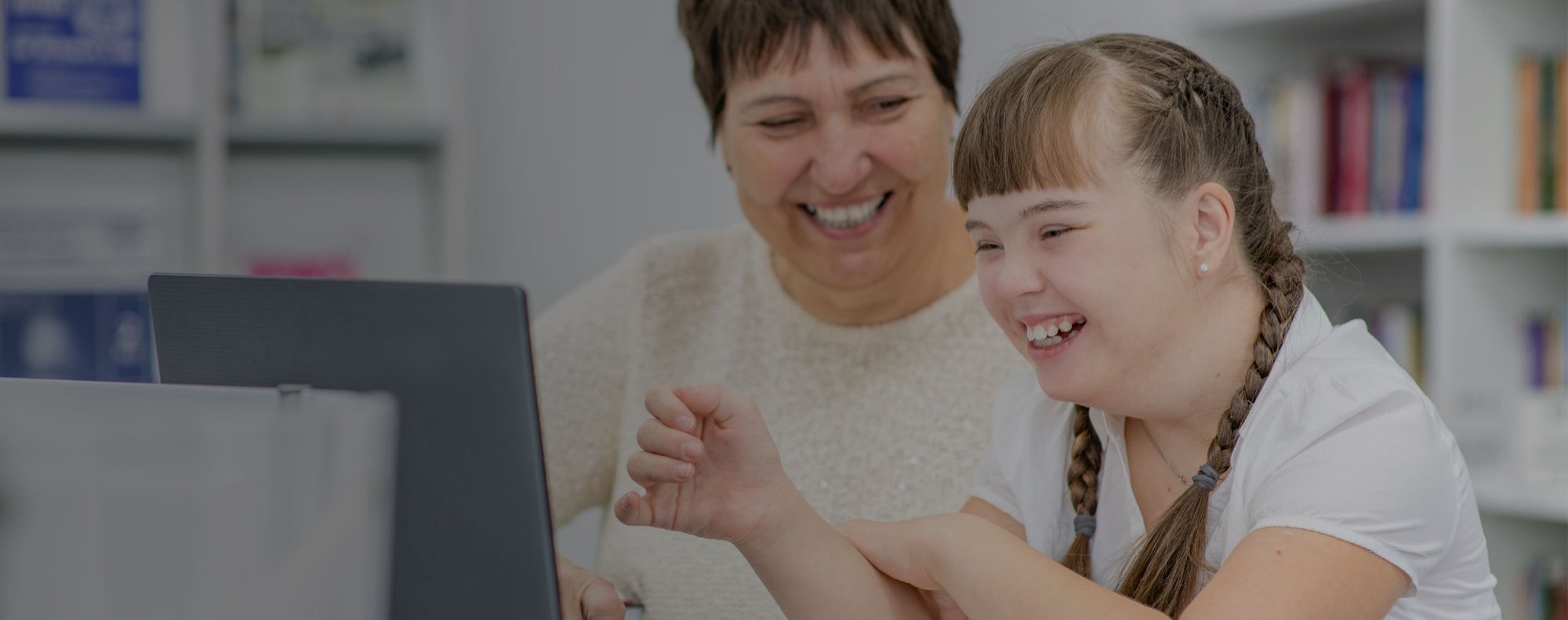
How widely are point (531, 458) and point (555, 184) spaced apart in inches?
94.7

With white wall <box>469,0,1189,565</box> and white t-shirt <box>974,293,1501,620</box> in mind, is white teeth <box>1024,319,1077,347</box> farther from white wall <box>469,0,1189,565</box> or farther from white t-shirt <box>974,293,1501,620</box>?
white wall <box>469,0,1189,565</box>

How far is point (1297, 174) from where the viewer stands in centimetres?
249

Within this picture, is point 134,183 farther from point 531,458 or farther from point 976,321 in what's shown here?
point 531,458

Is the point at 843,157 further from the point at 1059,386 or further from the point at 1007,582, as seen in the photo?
the point at 1007,582

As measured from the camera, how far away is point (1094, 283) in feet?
3.13

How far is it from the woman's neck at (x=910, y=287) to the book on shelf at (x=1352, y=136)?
1.07m

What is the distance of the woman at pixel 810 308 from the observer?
132 centimetres

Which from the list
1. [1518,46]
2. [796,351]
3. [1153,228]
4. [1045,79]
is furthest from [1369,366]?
[1518,46]

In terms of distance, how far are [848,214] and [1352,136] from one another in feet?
4.66

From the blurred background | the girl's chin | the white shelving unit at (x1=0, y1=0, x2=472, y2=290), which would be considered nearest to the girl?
the girl's chin

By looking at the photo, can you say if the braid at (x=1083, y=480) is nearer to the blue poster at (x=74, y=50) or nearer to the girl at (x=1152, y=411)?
the girl at (x=1152, y=411)

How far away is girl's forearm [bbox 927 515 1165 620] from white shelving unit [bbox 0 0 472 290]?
6.49 ft

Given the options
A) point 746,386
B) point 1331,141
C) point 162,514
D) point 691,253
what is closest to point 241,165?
point 691,253

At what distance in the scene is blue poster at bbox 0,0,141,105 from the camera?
99.8 inches
